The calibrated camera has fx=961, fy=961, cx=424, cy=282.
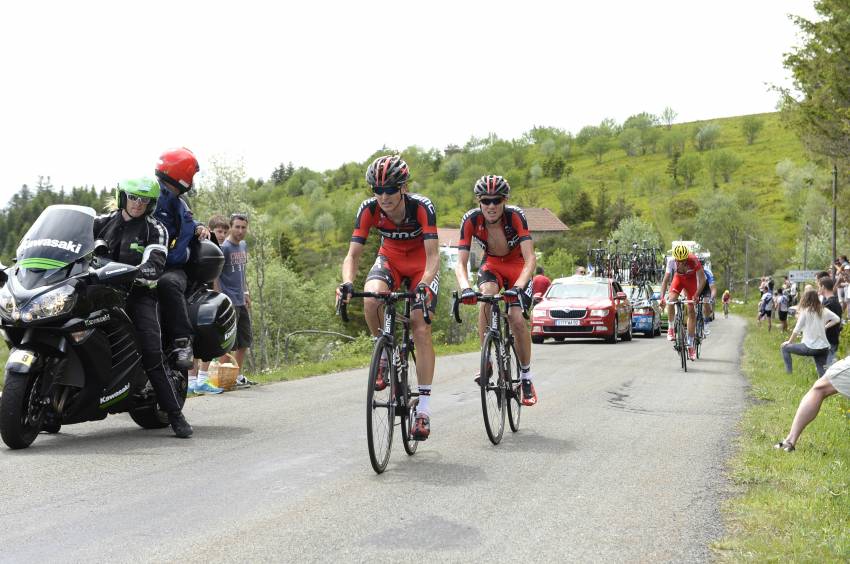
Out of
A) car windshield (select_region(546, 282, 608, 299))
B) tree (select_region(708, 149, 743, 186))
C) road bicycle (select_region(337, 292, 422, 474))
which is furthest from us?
tree (select_region(708, 149, 743, 186))

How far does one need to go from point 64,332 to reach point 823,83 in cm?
2278

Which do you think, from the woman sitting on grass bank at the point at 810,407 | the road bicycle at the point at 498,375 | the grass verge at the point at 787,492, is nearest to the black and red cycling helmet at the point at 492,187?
the road bicycle at the point at 498,375

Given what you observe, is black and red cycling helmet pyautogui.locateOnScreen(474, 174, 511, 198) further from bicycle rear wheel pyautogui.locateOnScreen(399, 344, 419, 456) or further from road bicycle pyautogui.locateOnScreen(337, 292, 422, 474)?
bicycle rear wheel pyautogui.locateOnScreen(399, 344, 419, 456)

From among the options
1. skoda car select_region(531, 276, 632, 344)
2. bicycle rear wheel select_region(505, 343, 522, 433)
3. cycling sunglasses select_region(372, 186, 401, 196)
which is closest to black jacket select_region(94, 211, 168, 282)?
cycling sunglasses select_region(372, 186, 401, 196)

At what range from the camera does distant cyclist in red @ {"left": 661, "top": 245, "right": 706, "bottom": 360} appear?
55.4 feet

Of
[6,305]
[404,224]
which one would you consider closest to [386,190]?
[404,224]

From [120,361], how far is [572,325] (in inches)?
738

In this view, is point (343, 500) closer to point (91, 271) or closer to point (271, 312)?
point (91, 271)

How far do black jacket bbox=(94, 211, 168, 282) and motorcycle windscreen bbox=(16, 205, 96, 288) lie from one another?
11.0 inches

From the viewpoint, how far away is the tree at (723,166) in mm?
185000

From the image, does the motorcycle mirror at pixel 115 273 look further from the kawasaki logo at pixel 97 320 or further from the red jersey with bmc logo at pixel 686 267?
the red jersey with bmc logo at pixel 686 267

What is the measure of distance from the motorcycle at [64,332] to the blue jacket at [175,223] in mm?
681

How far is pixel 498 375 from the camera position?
8234 millimetres

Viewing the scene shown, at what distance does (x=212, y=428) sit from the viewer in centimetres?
851
